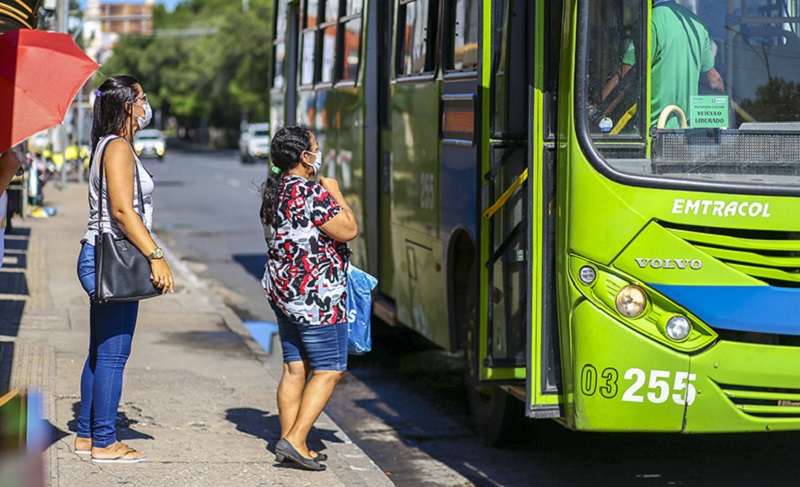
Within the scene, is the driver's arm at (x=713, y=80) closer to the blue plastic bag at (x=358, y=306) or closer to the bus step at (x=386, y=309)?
the blue plastic bag at (x=358, y=306)

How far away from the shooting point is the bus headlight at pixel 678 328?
5469 millimetres

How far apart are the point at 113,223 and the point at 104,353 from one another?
0.64 metres

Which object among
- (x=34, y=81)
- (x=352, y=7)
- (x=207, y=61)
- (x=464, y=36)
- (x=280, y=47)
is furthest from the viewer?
(x=207, y=61)

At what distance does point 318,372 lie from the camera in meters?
6.41

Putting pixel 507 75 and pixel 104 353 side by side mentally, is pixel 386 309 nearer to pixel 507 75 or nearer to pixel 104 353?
pixel 507 75

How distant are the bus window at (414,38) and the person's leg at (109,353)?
2.75 metres

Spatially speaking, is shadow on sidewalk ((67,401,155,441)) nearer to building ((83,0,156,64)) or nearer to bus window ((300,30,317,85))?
bus window ((300,30,317,85))

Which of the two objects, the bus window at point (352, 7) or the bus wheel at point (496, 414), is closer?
the bus wheel at point (496, 414)

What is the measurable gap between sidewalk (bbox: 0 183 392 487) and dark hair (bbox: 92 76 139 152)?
1.63 m

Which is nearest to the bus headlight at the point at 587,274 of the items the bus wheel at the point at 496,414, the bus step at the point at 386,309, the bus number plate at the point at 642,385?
the bus number plate at the point at 642,385

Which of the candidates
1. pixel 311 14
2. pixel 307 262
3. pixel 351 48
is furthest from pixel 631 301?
pixel 311 14

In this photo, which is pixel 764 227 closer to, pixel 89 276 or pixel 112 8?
pixel 89 276

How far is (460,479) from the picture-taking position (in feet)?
23.1

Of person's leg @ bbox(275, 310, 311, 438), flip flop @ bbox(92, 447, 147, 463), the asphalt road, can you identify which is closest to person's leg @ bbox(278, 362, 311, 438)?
person's leg @ bbox(275, 310, 311, 438)
